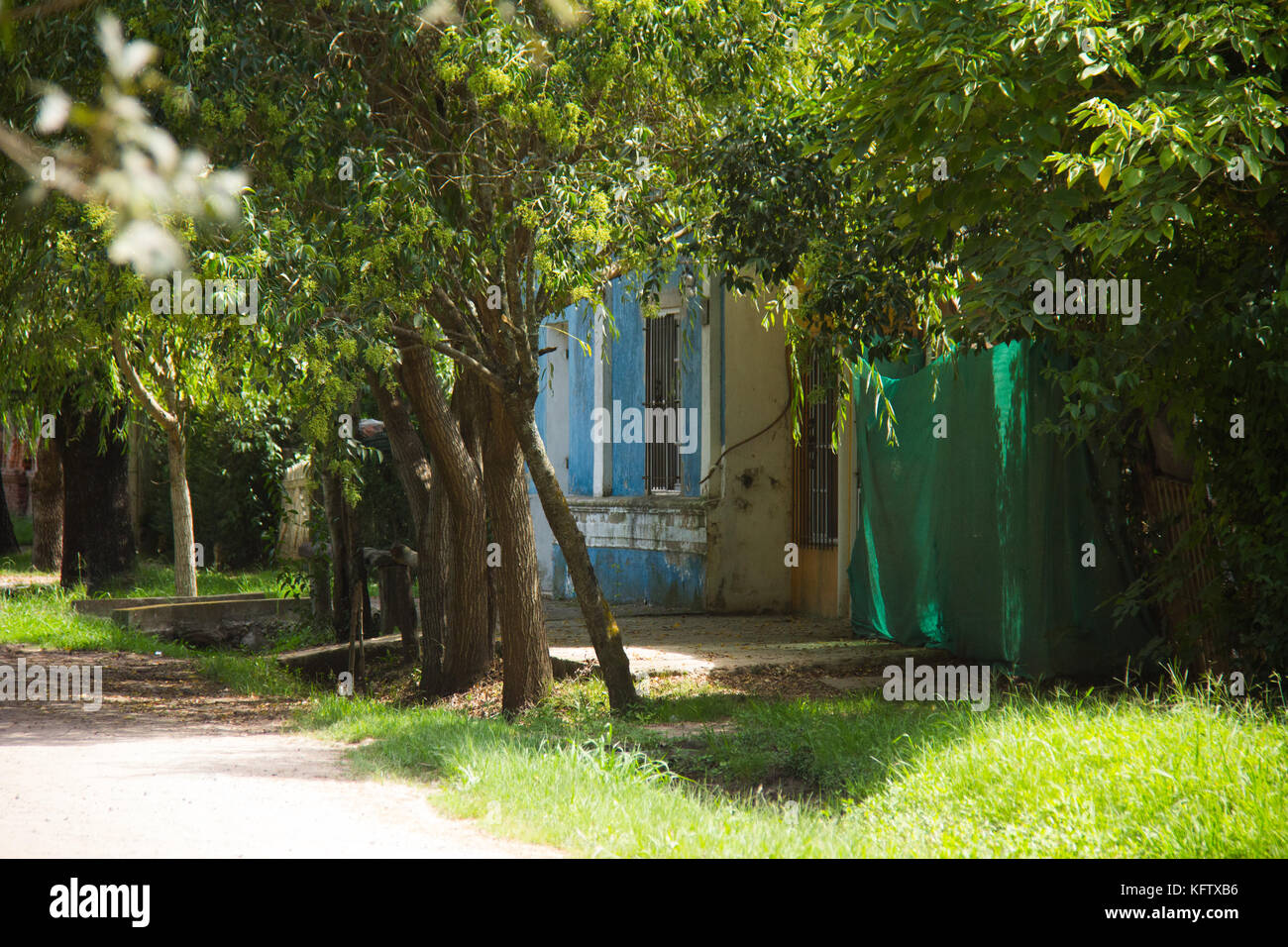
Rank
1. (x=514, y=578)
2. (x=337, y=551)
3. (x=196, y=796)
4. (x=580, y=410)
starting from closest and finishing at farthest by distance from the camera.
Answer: (x=196, y=796) → (x=514, y=578) → (x=337, y=551) → (x=580, y=410)

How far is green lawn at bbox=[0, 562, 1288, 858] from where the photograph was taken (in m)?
4.68

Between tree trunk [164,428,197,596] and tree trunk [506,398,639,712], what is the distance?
7.25 m

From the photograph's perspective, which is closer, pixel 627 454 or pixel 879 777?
pixel 879 777

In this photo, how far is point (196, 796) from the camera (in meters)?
5.82

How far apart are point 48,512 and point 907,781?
17.7 metres

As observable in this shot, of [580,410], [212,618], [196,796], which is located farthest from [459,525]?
[580,410]

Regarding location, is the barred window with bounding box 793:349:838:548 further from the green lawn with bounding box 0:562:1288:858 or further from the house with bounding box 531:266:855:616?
the green lawn with bounding box 0:562:1288:858

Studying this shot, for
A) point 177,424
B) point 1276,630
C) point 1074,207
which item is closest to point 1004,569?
point 1276,630

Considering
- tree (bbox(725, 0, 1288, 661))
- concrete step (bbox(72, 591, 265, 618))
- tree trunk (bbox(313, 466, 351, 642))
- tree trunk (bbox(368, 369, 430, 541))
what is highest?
tree (bbox(725, 0, 1288, 661))

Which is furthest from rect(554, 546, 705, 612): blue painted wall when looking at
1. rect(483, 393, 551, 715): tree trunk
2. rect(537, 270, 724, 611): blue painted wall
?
rect(483, 393, 551, 715): tree trunk

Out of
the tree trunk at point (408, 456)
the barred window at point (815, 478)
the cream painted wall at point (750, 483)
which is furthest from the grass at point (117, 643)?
the barred window at point (815, 478)

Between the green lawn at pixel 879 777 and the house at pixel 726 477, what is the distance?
5287mm

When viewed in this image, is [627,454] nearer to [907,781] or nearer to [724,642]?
[724,642]
